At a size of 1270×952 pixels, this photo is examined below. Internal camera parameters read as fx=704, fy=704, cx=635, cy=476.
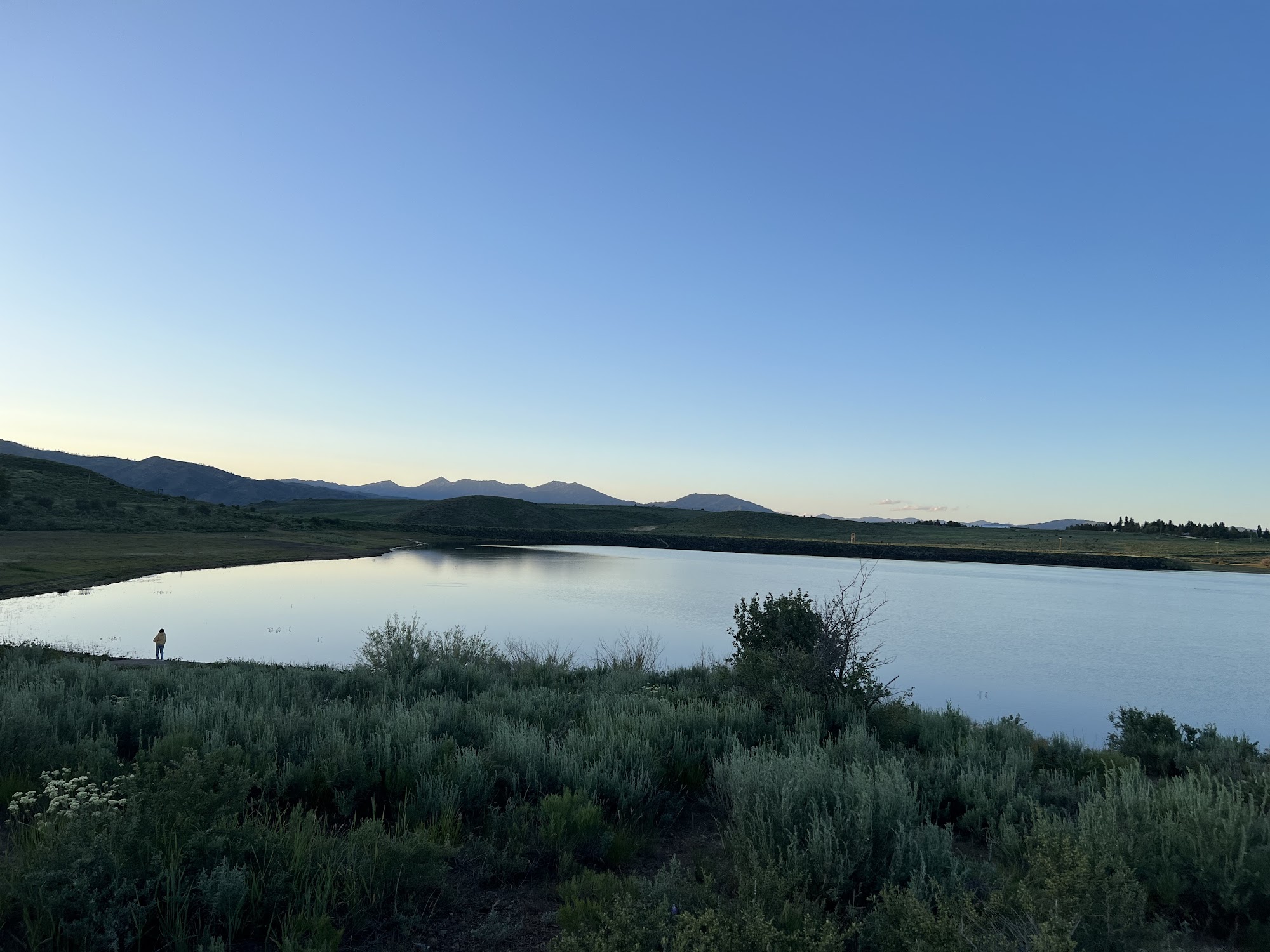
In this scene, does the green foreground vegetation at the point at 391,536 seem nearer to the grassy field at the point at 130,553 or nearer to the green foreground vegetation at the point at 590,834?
the grassy field at the point at 130,553

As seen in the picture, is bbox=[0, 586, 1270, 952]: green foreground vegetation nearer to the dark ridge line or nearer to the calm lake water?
the calm lake water

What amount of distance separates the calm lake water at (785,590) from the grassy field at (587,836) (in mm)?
8914

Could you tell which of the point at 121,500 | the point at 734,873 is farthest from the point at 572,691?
the point at 121,500

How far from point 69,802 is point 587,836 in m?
3.43

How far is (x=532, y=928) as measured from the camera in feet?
13.3

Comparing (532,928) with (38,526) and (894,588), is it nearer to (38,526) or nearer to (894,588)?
(894,588)

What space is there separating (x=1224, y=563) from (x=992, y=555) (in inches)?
779

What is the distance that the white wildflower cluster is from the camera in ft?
13.2

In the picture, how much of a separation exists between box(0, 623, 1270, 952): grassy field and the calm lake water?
891 cm

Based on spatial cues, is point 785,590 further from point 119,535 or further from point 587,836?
point 119,535

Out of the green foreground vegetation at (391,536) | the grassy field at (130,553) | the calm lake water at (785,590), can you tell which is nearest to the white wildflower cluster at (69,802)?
the calm lake water at (785,590)

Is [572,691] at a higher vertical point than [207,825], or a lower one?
lower

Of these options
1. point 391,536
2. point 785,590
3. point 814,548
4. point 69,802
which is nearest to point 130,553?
point 391,536

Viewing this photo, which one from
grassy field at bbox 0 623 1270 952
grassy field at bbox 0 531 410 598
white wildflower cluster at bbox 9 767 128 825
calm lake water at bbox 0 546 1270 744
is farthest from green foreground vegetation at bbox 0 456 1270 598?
grassy field at bbox 0 623 1270 952
